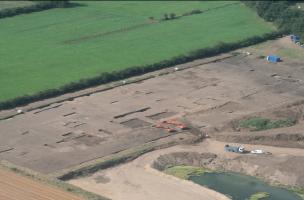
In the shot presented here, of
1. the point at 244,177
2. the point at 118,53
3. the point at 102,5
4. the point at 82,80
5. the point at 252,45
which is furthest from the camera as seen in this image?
the point at 102,5

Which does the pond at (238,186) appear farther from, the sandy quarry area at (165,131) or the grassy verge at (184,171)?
the sandy quarry area at (165,131)

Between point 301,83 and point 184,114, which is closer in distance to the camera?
point 184,114

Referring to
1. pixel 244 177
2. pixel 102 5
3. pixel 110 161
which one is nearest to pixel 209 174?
pixel 244 177

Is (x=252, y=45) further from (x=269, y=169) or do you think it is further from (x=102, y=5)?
(x=269, y=169)

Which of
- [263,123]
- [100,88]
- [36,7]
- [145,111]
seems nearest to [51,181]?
[145,111]

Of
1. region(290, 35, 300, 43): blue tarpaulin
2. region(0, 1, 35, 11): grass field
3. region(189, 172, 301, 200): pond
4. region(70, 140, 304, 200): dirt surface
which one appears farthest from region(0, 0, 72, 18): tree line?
region(189, 172, 301, 200): pond

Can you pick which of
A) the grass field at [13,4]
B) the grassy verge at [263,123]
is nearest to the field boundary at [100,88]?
the grassy verge at [263,123]

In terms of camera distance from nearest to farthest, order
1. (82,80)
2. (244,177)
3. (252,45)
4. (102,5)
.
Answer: (244,177), (82,80), (252,45), (102,5)

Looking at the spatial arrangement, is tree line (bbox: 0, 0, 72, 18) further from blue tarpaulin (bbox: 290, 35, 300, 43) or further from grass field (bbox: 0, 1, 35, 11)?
blue tarpaulin (bbox: 290, 35, 300, 43)
